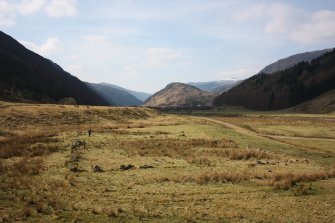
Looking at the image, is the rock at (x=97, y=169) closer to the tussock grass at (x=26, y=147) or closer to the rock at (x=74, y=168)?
the rock at (x=74, y=168)

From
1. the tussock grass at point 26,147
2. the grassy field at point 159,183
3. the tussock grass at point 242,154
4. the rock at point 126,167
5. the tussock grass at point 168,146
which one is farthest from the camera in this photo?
the tussock grass at point 168,146

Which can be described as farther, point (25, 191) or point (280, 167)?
point (280, 167)

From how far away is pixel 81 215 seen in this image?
1986cm

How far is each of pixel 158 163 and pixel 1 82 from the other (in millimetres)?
152289

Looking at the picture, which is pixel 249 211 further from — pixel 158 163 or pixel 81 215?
pixel 158 163

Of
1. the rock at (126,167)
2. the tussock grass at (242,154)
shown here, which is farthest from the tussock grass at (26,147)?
the tussock grass at (242,154)

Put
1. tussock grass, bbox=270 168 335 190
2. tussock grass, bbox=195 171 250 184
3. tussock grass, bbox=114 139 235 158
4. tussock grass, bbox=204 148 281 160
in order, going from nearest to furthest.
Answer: tussock grass, bbox=270 168 335 190, tussock grass, bbox=195 171 250 184, tussock grass, bbox=204 148 281 160, tussock grass, bbox=114 139 235 158

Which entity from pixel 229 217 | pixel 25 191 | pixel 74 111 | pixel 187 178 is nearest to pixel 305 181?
pixel 187 178

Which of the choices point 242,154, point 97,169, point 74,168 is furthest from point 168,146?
point 74,168

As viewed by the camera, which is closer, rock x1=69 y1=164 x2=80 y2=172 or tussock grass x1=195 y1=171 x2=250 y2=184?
tussock grass x1=195 y1=171 x2=250 y2=184

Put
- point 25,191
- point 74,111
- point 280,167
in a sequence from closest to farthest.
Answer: point 25,191 < point 280,167 < point 74,111

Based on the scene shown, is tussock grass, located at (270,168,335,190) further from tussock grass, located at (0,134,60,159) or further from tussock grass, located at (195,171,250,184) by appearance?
tussock grass, located at (0,134,60,159)

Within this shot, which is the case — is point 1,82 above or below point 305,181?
above

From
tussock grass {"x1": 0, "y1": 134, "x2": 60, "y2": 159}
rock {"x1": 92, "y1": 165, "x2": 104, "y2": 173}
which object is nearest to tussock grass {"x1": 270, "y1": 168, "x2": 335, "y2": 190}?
rock {"x1": 92, "y1": 165, "x2": 104, "y2": 173}
